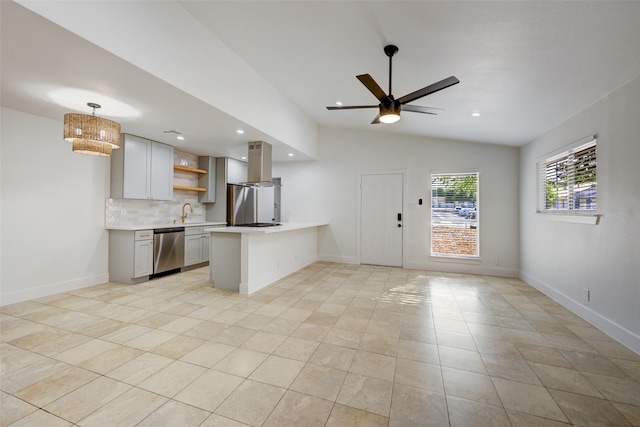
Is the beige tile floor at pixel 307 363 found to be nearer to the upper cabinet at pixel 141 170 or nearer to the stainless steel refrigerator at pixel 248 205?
the upper cabinet at pixel 141 170

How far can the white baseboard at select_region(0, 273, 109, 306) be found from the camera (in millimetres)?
3385

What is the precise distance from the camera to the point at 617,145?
8.79 feet

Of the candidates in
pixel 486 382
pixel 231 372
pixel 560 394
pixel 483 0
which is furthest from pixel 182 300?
pixel 483 0

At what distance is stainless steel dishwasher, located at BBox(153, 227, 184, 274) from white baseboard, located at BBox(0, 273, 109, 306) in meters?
0.79

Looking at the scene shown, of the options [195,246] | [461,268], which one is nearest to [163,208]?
[195,246]

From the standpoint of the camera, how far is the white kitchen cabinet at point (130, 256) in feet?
14.1

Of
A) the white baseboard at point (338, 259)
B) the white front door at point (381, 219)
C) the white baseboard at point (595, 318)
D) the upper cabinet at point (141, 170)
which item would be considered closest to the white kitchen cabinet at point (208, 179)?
the upper cabinet at point (141, 170)

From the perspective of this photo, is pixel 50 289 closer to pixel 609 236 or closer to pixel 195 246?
pixel 195 246

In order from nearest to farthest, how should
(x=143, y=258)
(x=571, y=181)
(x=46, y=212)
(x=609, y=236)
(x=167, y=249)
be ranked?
(x=609, y=236), (x=571, y=181), (x=46, y=212), (x=143, y=258), (x=167, y=249)

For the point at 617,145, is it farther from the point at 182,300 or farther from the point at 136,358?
the point at 182,300

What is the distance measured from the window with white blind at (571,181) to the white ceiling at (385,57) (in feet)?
1.59

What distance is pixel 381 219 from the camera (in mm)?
5996

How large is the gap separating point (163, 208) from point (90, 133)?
9.13ft

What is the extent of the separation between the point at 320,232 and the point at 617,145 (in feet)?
16.3
